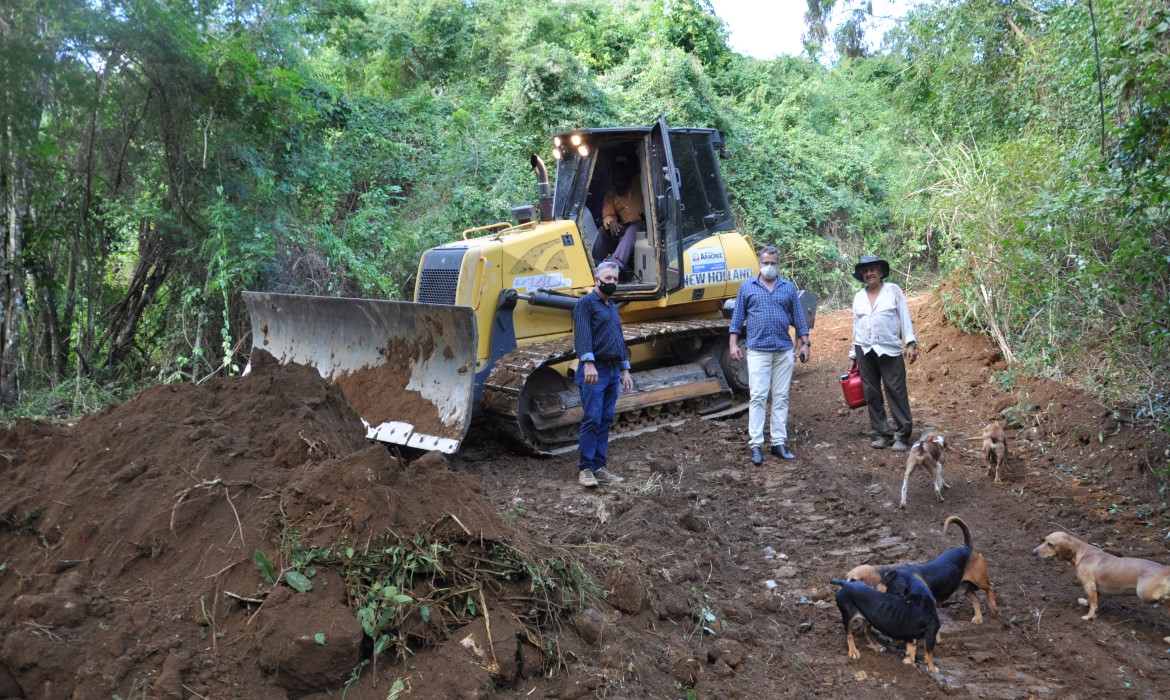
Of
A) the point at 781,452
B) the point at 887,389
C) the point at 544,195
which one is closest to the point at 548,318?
the point at 544,195

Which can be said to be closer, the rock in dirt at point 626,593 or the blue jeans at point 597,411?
the rock in dirt at point 626,593

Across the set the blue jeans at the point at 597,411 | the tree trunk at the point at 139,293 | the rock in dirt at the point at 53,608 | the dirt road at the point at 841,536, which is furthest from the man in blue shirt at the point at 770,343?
the tree trunk at the point at 139,293

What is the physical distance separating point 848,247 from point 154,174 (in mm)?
14345

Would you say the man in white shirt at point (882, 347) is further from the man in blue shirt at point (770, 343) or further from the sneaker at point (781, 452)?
the sneaker at point (781, 452)

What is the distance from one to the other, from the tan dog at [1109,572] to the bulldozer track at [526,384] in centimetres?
401

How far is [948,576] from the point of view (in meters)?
4.46

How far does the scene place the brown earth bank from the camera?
11.0 ft

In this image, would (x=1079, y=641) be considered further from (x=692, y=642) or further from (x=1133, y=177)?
(x=1133, y=177)

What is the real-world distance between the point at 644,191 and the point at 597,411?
9.11ft

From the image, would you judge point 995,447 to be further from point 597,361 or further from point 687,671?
point 687,671

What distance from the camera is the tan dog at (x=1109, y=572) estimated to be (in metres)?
4.20

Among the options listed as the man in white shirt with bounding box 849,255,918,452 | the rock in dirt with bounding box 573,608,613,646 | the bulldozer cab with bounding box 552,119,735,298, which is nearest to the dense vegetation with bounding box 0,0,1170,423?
the man in white shirt with bounding box 849,255,918,452

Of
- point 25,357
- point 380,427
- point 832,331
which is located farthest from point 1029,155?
point 25,357

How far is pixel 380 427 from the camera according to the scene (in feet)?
23.5
